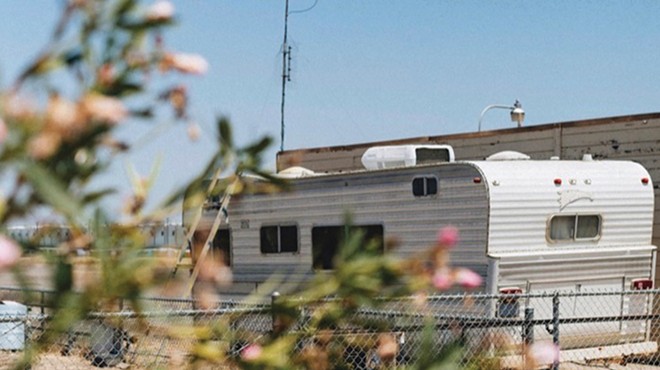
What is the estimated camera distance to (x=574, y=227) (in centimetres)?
1034

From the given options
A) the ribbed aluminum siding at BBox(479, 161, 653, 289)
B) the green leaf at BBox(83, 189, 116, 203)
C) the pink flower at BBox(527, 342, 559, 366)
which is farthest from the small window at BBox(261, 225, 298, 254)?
the green leaf at BBox(83, 189, 116, 203)

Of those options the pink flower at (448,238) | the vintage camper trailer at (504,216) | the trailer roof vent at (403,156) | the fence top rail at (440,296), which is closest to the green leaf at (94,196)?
the fence top rail at (440,296)

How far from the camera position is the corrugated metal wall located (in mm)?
12055

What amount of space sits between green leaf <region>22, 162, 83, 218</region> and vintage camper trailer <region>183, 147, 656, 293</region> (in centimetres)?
864

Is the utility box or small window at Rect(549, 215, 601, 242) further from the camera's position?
the utility box

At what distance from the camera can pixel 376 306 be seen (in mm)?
1625

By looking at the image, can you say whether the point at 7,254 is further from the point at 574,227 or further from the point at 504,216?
the point at 574,227

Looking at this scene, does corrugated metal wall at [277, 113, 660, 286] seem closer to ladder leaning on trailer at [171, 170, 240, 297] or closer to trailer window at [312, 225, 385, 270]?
trailer window at [312, 225, 385, 270]

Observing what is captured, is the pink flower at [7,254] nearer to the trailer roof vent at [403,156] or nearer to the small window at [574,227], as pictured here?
the small window at [574,227]

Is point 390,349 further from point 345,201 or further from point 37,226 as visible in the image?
point 345,201

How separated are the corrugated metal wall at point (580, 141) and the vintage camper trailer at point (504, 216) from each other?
2.92ft

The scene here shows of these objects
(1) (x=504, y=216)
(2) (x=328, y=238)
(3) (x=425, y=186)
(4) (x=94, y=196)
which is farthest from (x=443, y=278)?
(2) (x=328, y=238)

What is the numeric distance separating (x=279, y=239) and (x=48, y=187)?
1080cm

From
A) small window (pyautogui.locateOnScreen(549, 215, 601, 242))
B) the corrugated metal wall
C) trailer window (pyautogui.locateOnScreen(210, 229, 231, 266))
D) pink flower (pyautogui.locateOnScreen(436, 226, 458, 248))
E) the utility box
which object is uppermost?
the corrugated metal wall
